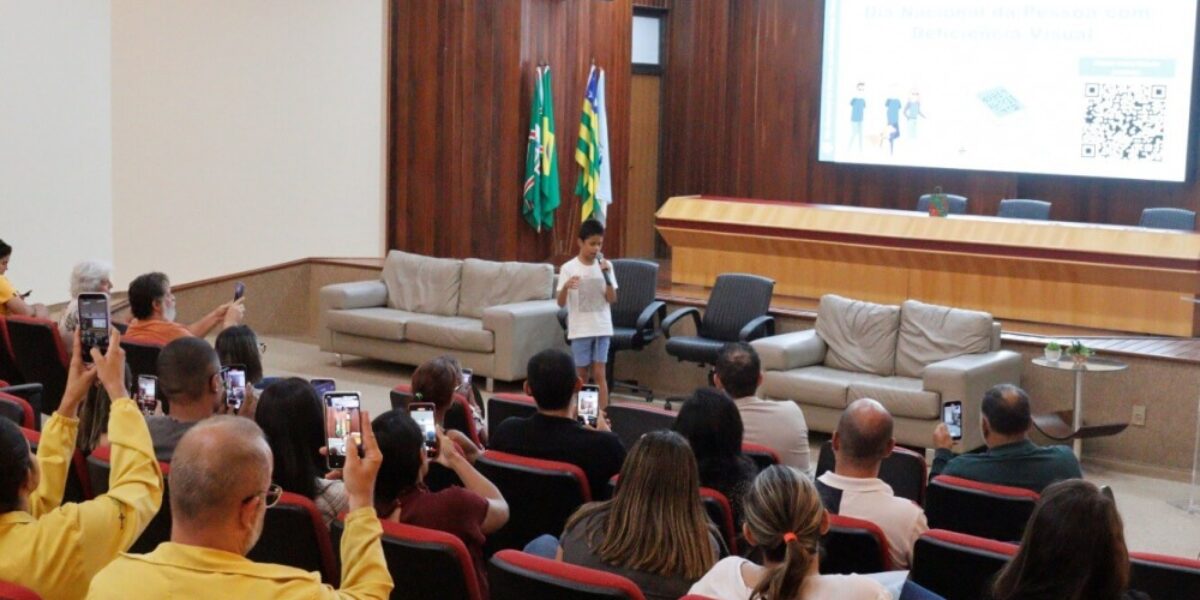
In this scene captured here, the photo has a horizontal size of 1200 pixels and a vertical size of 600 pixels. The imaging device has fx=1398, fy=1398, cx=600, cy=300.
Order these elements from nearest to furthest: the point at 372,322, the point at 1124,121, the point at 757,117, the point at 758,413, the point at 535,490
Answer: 1. the point at 535,490
2. the point at 758,413
3. the point at 372,322
4. the point at 1124,121
5. the point at 757,117

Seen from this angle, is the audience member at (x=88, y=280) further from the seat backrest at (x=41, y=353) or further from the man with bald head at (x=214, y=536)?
the man with bald head at (x=214, y=536)

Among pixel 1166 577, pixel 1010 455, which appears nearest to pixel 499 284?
pixel 1010 455

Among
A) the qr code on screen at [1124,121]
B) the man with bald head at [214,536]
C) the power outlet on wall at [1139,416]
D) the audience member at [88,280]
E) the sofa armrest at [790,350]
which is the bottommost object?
the power outlet on wall at [1139,416]

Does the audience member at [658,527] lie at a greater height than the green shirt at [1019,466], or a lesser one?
greater

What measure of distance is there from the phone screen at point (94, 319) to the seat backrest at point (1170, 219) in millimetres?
8590

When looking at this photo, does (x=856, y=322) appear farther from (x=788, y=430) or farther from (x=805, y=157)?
(x=805, y=157)

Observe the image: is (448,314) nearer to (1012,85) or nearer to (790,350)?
(790,350)

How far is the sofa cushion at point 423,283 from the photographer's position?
9969 mm

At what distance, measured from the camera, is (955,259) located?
9.27 metres

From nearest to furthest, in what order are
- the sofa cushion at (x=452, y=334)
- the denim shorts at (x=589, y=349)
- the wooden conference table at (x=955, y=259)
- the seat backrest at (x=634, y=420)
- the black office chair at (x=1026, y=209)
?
the seat backrest at (x=634, y=420)
the denim shorts at (x=589, y=349)
the wooden conference table at (x=955, y=259)
the sofa cushion at (x=452, y=334)
the black office chair at (x=1026, y=209)

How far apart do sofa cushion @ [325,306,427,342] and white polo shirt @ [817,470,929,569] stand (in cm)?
601

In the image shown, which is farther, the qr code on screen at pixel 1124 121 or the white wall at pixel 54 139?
the qr code on screen at pixel 1124 121

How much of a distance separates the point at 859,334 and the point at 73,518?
629 cm

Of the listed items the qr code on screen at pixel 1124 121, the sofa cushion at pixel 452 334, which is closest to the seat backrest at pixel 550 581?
the sofa cushion at pixel 452 334
